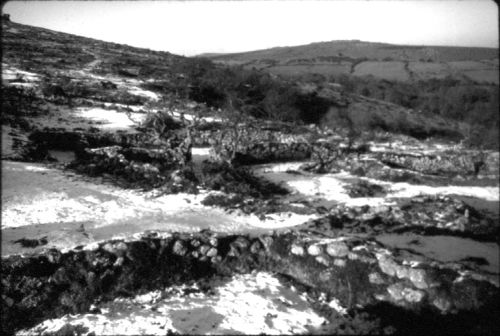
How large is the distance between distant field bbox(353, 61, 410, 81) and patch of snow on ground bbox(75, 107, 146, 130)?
53914mm

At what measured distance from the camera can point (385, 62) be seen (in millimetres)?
84312

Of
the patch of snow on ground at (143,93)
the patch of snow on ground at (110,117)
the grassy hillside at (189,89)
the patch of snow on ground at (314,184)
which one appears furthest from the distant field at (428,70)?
the patch of snow on ground at (110,117)

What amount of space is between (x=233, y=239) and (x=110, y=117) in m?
19.0

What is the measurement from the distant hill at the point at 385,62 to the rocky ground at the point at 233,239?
153 feet

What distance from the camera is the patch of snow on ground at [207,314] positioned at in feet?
29.3

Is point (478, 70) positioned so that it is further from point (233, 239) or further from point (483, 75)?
point (233, 239)

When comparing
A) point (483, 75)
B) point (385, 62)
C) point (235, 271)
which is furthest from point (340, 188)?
point (385, 62)

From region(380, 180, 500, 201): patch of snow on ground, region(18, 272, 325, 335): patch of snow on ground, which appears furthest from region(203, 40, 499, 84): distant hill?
region(18, 272, 325, 335): patch of snow on ground

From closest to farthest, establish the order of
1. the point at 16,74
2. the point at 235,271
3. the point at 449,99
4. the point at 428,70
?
1. the point at 235,271
2. the point at 16,74
3. the point at 449,99
4. the point at 428,70

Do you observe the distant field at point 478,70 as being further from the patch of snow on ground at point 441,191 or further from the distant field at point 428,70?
the patch of snow on ground at point 441,191

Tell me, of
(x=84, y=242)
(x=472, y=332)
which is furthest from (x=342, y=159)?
(x=84, y=242)

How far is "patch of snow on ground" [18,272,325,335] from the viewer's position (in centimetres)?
894

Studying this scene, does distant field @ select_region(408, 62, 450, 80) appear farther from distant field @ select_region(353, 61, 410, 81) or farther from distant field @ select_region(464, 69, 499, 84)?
distant field @ select_region(464, 69, 499, 84)

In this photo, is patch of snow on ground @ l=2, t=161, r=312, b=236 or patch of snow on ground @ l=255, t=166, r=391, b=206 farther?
patch of snow on ground @ l=255, t=166, r=391, b=206
